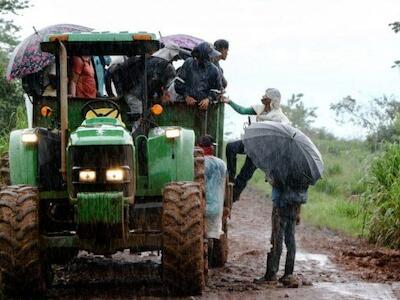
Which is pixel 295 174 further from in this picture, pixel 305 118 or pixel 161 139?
pixel 305 118

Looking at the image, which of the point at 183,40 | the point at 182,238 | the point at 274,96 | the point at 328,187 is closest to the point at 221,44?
the point at 183,40

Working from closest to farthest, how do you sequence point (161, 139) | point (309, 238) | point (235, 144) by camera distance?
1. point (161, 139)
2. point (235, 144)
3. point (309, 238)

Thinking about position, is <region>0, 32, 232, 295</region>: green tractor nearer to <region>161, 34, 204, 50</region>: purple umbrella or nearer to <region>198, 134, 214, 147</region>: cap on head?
<region>198, 134, 214, 147</region>: cap on head

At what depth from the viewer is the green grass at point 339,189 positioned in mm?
15945

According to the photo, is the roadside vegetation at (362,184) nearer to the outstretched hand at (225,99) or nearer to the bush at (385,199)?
the bush at (385,199)

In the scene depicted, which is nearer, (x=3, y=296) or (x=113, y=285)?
(x=3, y=296)

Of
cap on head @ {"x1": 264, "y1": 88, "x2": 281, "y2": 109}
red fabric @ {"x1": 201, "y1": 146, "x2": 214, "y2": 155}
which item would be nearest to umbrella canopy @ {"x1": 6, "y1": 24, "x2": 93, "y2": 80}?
red fabric @ {"x1": 201, "y1": 146, "x2": 214, "y2": 155}

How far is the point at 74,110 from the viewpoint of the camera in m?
9.57

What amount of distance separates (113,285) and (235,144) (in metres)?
3.30

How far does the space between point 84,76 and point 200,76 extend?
1.58 meters

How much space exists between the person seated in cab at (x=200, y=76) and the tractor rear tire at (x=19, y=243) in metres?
3.57

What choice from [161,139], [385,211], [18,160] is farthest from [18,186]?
[385,211]

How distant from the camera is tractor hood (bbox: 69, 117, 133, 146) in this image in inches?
323

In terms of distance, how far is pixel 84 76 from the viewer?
10516 millimetres
